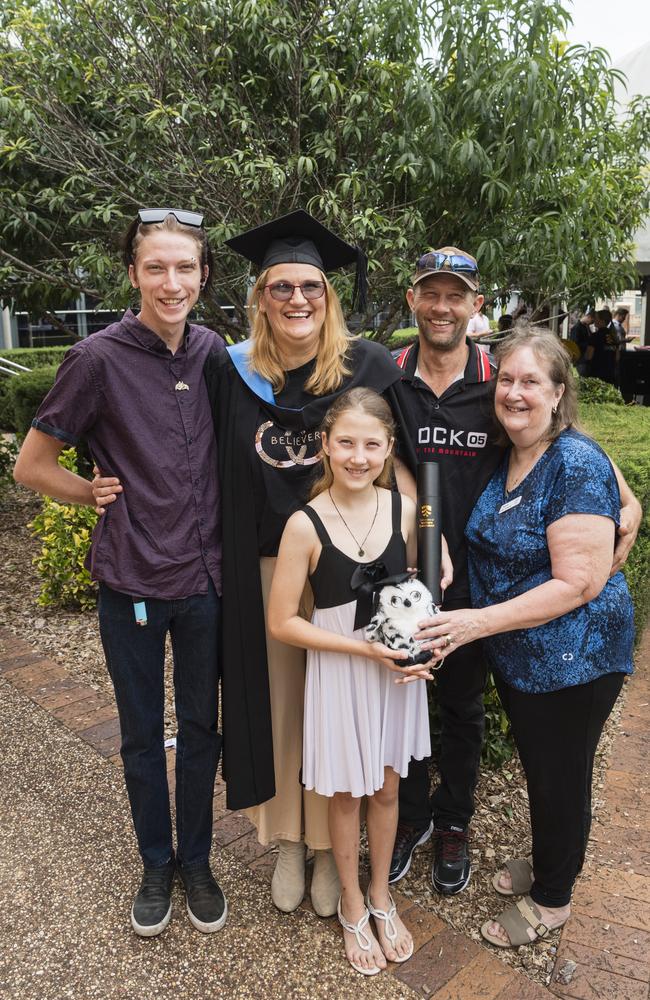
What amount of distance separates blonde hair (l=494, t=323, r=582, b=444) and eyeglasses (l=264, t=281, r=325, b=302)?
0.59 meters

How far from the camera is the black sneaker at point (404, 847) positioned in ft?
8.93

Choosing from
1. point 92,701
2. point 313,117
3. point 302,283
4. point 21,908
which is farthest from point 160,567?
point 313,117

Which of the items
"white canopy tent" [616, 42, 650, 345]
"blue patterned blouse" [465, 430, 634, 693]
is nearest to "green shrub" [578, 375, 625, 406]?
"white canopy tent" [616, 42, 650, 345]

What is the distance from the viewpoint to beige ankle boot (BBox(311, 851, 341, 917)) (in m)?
2.55

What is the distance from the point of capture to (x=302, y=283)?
2.28 meters

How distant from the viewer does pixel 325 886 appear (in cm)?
257

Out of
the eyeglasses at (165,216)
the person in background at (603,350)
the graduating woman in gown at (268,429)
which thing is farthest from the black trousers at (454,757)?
the person in background at (603,350)

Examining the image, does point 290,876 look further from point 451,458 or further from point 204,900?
point 451,458

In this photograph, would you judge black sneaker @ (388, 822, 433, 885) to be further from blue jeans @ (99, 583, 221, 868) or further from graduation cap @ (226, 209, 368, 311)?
graduation cap @ (226, 209, 368, 311)

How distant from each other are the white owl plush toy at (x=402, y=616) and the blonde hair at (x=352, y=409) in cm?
37

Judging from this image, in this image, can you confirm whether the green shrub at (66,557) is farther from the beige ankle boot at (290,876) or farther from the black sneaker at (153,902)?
the beige ankle boot at (290,876)

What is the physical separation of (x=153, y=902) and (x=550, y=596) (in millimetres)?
1643

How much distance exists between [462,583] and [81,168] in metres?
3.57

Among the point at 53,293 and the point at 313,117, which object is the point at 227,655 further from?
the point at 53,293
